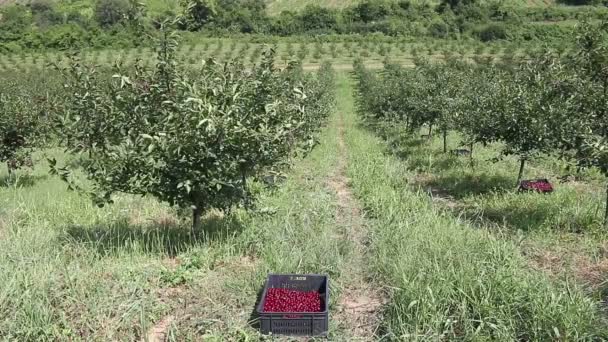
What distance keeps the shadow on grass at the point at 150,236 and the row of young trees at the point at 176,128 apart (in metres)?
0.43

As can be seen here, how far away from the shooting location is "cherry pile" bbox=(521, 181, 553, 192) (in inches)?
363

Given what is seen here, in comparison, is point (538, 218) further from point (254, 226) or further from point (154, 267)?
point (154, 267)

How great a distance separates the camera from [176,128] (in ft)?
16.8

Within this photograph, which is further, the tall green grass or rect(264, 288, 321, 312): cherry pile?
rect(264, 288, 321, 312): cherry pile

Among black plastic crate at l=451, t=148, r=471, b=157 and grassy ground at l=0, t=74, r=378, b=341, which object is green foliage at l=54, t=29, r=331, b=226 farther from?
black plastic crate at l=451, t=148, r=471, b=157

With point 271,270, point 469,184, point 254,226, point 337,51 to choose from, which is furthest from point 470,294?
point 337,51

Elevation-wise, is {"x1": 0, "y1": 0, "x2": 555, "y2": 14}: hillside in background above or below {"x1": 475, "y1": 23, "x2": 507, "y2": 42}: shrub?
above

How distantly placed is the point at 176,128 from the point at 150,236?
175 centimetres

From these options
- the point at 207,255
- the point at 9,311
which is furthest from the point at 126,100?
the point at 9,311

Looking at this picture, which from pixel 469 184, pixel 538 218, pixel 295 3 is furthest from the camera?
pixel 295 3

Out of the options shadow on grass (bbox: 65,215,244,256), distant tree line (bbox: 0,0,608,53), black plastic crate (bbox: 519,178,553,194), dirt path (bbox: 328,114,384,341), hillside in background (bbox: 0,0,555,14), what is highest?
hillside in background (bbox: 0,0,555,14)

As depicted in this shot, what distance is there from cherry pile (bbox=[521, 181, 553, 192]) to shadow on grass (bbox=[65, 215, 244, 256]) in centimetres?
570

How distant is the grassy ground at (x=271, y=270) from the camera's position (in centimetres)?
400

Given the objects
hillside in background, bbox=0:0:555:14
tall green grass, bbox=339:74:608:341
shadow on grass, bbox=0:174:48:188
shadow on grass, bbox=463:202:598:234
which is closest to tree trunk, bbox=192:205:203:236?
tall green grass, bbox=339:74:608:341
